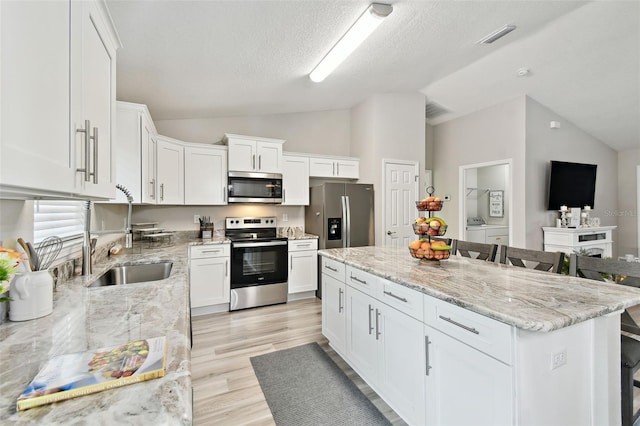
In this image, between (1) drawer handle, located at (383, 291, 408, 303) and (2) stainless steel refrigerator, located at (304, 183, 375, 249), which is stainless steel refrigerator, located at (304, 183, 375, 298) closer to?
(2) stainless steel refrigerator, located at (304, 183, 375, 249)

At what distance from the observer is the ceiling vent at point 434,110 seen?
5023 millimetres

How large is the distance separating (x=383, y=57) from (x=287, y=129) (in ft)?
6.20

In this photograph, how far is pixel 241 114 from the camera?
414cm

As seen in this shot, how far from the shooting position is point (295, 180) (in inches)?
164

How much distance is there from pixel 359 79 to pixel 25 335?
12.5 feet

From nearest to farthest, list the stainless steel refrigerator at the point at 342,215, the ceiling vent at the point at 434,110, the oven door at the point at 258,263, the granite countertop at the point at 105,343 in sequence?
the granite countertop at the point at 105,343 < the oven door at the point at 258,263 < the stainless steel refrigerator at the point at 342,215 < the ceiling vent at the point at 434,110

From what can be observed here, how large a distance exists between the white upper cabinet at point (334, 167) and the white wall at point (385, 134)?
0.14 m

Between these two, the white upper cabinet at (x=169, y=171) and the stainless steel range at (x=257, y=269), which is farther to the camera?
the stainless steel range at (x=257, y=269)

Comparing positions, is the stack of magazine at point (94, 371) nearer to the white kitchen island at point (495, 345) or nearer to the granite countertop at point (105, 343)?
the granite countertop at point (105, 343)

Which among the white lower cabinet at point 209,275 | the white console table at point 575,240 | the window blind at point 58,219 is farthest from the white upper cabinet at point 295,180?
the white console table at point 575,240

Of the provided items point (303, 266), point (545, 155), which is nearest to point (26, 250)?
point (303, 266)

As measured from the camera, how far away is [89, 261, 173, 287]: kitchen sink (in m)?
2.04

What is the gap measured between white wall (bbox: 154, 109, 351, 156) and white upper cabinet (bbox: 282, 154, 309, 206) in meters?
0.48

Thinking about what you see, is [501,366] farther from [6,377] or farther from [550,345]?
[6,377]
